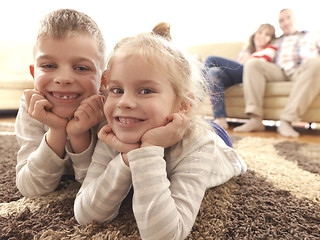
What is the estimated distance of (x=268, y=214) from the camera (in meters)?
0.62

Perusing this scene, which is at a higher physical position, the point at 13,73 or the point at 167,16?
the point at 167,16

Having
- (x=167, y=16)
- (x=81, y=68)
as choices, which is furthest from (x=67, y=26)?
(x=167, y=16)

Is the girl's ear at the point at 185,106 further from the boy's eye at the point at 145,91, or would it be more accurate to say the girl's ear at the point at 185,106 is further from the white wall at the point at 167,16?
the white wall at the point at 167,16

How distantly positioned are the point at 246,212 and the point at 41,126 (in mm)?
574

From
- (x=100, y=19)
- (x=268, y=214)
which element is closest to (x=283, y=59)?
(x=268, y=214)

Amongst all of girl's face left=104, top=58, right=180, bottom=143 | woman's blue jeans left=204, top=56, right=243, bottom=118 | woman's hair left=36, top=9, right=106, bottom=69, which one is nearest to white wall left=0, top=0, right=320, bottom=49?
woman's blue jeans left=204, top=56, right=243, bottom=118

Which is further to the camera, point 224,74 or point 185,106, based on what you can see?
point 224,74

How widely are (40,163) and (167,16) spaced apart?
12.0 feet

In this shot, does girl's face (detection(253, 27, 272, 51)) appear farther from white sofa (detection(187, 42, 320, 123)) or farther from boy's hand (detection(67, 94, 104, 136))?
boy's hand (detection(67, 94, 104, 136))

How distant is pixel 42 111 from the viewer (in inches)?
24.7

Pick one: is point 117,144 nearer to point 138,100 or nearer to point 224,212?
point 138,100

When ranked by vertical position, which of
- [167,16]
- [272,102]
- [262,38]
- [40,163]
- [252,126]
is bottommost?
[252,126]

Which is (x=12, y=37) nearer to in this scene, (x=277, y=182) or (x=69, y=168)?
(x=69, y=168)

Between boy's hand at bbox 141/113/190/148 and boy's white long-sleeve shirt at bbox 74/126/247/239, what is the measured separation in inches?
0.8
